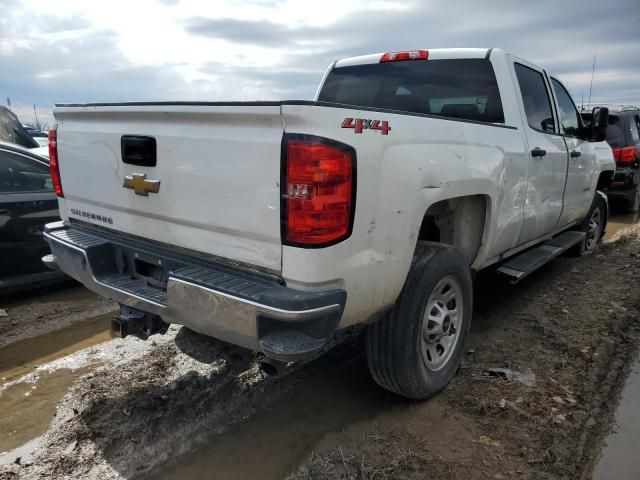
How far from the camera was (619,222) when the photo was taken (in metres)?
9.10

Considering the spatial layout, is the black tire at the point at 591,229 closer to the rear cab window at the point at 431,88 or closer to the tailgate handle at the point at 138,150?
the rear cab window at the point at 431,88

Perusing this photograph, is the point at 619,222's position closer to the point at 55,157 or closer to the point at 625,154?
the point at 625,154

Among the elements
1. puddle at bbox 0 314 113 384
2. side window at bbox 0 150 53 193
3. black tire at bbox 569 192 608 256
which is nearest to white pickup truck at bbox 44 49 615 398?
puddle at bbox 0 314 113 384

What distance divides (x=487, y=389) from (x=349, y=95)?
2.59 m

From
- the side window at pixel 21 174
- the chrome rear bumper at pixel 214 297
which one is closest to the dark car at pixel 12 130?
the side window at pixel 21 174

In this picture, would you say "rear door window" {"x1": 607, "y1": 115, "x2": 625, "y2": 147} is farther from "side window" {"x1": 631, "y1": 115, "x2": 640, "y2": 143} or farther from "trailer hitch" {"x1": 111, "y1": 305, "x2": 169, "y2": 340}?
"trailer hitch" {"x1": 111, "y1": 305, "x2": 169, "y2": 340}

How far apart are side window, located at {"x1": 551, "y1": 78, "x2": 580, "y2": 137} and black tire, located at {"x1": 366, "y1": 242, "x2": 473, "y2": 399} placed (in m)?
2.52

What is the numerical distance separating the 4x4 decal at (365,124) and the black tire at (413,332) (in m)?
0.80

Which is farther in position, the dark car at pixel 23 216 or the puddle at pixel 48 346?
the dark car at pixel 23 216

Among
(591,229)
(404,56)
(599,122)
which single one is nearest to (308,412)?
(404,56)

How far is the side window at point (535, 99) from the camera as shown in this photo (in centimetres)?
396

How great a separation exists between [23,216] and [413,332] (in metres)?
3.68

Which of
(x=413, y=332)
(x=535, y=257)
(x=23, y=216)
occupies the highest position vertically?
(x=23, y=216)

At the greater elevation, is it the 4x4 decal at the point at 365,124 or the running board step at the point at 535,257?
the 4x4 decal at the point at 365,124
